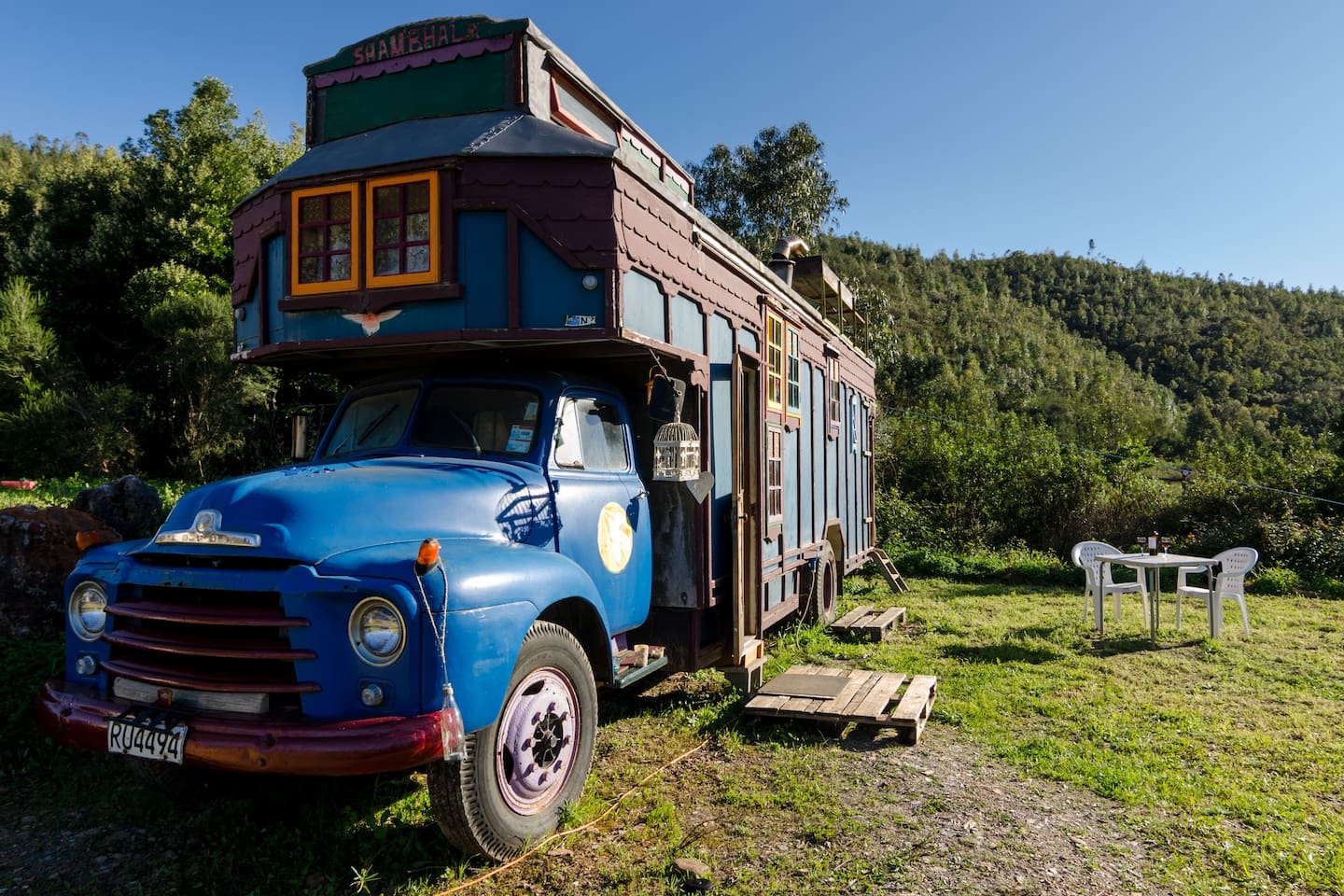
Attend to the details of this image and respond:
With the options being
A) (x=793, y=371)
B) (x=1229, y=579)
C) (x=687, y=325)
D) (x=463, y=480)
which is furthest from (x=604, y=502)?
(x=1229, y=579)

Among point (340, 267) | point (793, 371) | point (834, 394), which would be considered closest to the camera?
point (340, 267)

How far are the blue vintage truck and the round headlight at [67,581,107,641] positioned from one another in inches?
0.5

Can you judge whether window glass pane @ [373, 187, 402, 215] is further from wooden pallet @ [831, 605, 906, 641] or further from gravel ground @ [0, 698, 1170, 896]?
wooden pallet @ [831, 605, 906, 641]

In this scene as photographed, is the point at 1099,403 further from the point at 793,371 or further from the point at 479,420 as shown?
the point at 479,420

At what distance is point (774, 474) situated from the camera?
23.4ft

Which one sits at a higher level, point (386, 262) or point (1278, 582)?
point (386, 262)

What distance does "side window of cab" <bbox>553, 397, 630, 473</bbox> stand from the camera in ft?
15.4

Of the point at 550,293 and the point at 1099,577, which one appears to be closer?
the point at 550,293

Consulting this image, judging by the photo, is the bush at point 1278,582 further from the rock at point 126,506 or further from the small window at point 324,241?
the rock at point 126,506

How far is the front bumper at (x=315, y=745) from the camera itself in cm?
288

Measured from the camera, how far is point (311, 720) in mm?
3045

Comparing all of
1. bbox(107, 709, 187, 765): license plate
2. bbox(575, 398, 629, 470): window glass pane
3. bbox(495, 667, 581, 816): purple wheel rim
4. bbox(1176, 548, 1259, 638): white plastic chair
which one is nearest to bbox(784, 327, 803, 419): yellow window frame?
bbox(575, 398, 629, 470): window glass pane

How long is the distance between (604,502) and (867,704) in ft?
7.50

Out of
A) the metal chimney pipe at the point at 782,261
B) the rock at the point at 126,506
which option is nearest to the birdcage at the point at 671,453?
the rock at the point at 126,506
